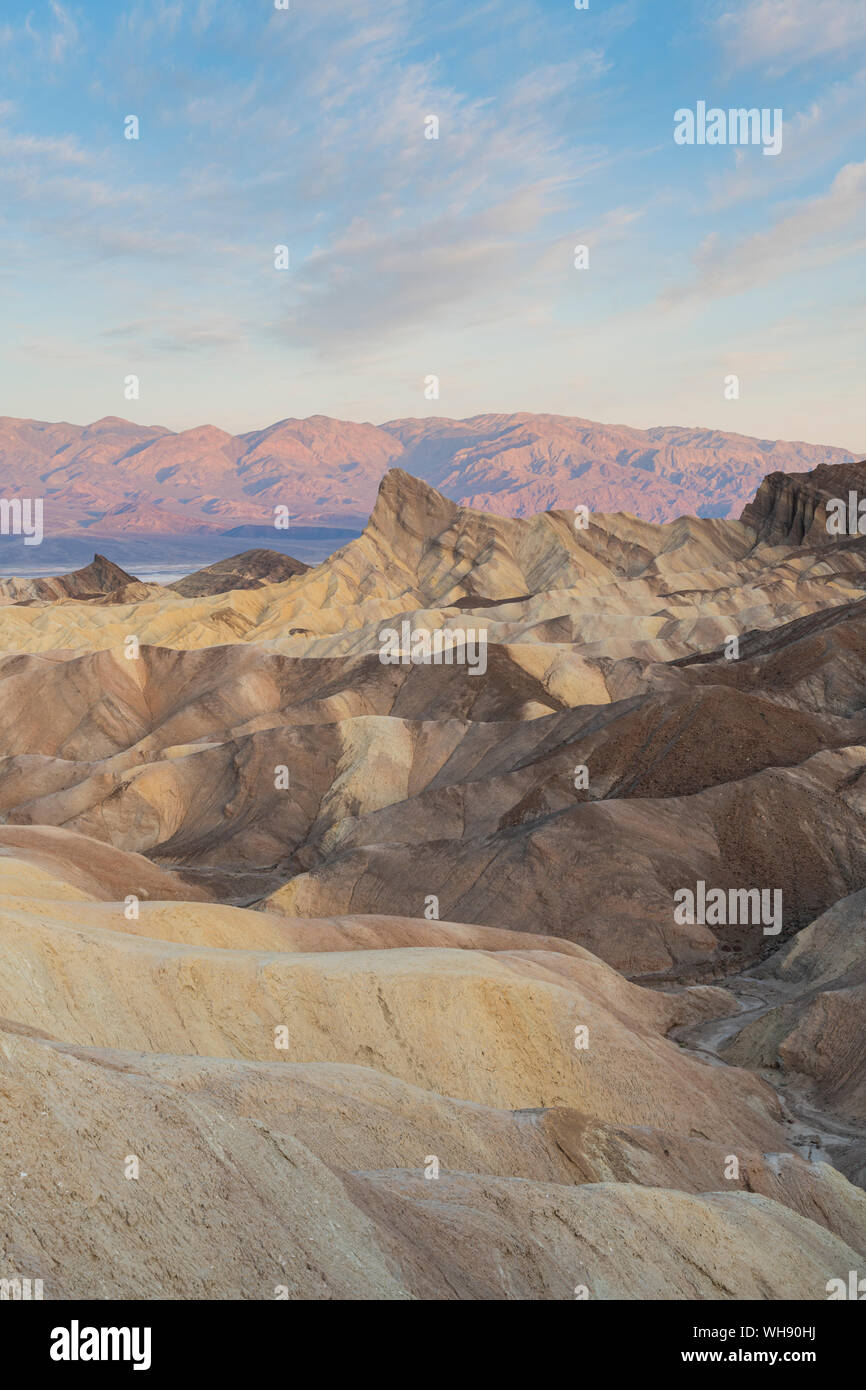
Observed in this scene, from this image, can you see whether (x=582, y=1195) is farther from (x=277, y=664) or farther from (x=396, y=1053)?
(x=277, y=664)

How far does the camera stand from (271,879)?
49.1 metres

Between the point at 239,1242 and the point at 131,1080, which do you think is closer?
the point at 239,1242

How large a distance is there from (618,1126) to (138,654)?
67.0m

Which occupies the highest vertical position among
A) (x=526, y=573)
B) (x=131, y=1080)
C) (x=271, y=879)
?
(x=526, y=573)

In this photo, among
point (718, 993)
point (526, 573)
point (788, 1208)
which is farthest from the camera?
point (526, 573)

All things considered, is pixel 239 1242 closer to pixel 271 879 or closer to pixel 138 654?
pixel 271 879

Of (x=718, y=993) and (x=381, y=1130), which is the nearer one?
(x=381, y=1130)

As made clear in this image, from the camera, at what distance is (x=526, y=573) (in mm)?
129000

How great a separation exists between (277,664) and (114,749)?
43.1 feet

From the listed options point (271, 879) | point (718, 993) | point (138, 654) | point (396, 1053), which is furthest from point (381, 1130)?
point (138, 654)

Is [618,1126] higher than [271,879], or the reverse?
[618,1126]
